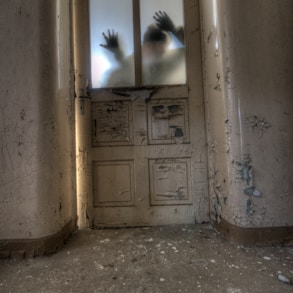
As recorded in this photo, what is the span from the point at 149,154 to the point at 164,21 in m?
1.08

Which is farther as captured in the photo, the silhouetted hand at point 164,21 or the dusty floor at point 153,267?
the silhouetted hand at point 164,21

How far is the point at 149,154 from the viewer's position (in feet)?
5.91

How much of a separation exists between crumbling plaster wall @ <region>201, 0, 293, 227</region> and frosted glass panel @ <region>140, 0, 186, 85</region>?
Result: 0.44 metres

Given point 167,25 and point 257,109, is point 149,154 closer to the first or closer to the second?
point 257,109

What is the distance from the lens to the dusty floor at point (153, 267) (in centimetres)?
103

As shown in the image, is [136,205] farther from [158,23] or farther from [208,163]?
[158,23]

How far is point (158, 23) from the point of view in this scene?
1.87 m

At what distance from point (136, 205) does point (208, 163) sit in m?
0.64

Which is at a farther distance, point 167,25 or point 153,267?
point 167,25

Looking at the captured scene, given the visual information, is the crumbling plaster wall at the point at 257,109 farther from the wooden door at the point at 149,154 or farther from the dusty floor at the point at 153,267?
the wooden door at the point at 149,154

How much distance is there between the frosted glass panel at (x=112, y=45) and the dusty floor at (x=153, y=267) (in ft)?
3.96

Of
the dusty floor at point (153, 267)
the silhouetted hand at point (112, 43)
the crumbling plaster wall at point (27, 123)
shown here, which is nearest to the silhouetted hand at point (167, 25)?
the silhouetted hand at point (112, 43)

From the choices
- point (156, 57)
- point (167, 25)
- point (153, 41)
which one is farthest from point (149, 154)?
point (167, 25)

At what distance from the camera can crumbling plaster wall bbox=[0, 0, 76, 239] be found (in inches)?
51.6
